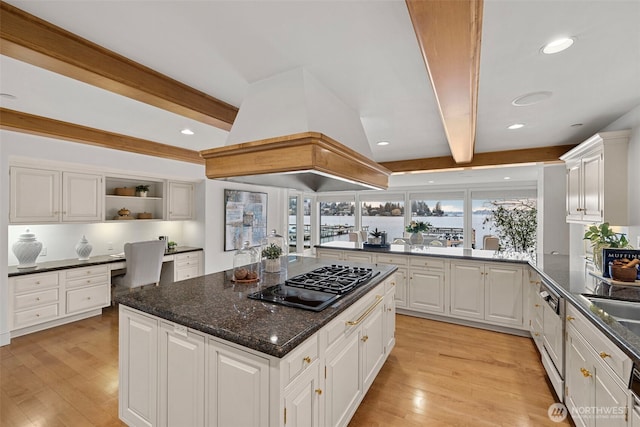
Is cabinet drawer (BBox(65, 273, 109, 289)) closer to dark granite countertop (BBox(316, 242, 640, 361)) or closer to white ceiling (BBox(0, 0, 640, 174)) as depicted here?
white ceiling (BBox(0, 0, 640, 174))

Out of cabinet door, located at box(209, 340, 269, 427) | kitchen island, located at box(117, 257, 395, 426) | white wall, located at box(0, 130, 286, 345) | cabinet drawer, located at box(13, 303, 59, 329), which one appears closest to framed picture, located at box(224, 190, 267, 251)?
white wall, located at box(0, 130, 286, 345)

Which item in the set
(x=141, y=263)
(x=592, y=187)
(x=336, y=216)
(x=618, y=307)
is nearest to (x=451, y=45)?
(x=618, y=307)

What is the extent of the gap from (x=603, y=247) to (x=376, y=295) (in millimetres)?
1880

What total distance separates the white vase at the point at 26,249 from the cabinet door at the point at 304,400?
3949 millimetres

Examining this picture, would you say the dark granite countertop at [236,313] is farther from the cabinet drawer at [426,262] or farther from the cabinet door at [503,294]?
the cabinet door at [503,294]

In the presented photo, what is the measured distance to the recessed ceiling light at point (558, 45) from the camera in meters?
1.38

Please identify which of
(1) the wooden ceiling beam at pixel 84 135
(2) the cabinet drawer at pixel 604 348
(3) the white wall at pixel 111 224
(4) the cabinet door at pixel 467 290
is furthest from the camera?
(4) the cabinet door at pixel 467 290

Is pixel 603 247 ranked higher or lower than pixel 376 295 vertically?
higher

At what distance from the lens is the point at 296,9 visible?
119 cm

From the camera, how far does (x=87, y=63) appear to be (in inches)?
56.9

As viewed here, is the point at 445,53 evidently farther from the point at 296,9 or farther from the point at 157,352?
the point at 157,352

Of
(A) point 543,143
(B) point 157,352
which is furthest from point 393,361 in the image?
(A) point 543,143

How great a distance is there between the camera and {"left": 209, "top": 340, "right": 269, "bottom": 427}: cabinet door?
120 cm

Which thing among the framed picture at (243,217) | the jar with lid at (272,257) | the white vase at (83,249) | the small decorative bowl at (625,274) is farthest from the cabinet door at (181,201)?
the small decorative bowl at (625,274)
